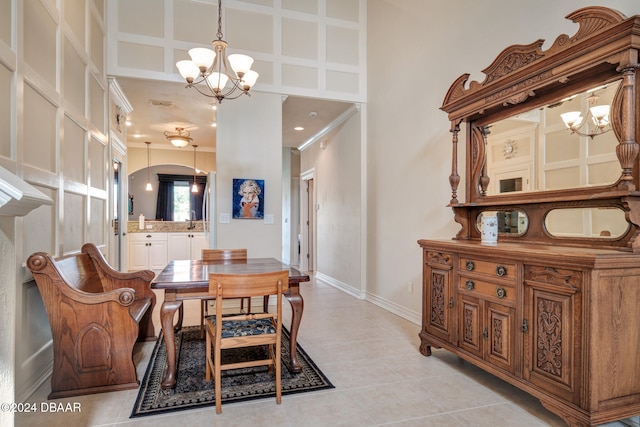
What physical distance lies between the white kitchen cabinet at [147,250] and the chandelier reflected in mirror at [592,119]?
23.8 feet

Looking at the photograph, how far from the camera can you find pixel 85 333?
2.29 m

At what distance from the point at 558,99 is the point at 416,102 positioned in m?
1.76

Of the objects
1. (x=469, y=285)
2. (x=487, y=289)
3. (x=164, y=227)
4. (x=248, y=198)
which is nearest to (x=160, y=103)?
(x=248, y=198)

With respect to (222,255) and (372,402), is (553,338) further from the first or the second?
(222,255)

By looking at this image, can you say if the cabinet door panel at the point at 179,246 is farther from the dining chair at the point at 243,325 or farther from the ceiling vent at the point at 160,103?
the dining chair at the point at 243,325

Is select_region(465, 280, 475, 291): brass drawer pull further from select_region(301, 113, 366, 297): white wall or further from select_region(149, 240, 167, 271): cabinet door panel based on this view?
select_region(149, 240, 167, 271): cabinet door panel

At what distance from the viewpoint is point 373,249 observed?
16.1ft

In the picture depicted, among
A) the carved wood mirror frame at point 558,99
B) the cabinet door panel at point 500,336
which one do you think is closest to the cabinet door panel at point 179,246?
the carved wood mirror frame at point 558,99

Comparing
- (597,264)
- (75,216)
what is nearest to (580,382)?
(597,264)

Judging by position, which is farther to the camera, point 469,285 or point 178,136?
point 178,136

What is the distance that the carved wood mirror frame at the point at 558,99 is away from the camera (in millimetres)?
1818

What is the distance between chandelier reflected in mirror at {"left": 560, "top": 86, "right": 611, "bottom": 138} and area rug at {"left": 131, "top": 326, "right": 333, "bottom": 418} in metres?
2.31

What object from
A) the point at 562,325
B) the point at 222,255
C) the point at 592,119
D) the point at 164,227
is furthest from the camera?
the point at 164,227

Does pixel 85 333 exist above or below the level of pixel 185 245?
below
